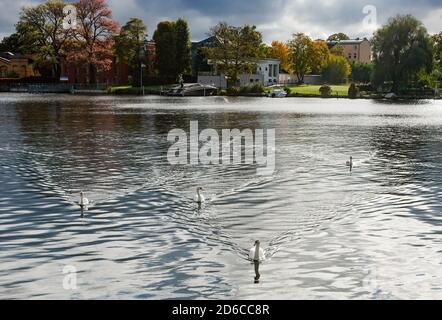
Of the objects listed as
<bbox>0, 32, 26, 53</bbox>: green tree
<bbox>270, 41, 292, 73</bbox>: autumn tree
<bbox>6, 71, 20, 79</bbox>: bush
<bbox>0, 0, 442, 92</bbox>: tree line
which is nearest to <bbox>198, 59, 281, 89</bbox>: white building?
<bbox>0, 0, 442, 92</bbox>: tree line

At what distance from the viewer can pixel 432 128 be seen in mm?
46500

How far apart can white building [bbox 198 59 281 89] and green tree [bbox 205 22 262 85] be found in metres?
4.62

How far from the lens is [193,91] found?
12438 cm

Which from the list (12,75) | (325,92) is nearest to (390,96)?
(325,92)

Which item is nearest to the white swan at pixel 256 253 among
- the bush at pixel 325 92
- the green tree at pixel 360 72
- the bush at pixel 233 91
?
the bush at pixel 325 92

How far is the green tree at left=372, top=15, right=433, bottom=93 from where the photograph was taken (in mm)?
104188

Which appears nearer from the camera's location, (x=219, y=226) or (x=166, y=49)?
(x=219, y=226)

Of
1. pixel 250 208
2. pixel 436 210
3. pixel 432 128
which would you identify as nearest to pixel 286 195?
pixel 250 208

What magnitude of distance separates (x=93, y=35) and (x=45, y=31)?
12982mm

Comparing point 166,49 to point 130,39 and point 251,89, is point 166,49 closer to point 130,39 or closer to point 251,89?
point 130,39

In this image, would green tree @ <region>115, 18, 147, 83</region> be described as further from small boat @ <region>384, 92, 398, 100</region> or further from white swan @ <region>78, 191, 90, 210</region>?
white swan @ <region>78, 191, 90, 210</region>

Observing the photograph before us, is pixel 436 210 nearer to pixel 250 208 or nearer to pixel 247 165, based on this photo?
pixel 250 208

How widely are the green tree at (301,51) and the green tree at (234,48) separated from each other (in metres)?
20.2

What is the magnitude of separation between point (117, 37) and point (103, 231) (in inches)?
4926
